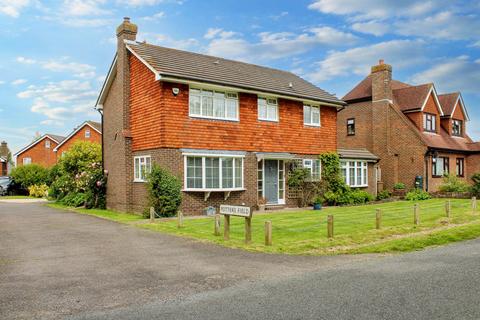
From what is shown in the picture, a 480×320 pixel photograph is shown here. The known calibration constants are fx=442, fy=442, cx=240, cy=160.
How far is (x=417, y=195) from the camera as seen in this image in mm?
29297

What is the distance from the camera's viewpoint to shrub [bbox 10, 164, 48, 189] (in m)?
44.0

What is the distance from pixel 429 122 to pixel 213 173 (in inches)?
819

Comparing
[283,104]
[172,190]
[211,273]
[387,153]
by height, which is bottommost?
[211,273]

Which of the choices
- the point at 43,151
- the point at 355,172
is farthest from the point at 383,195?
the point at 43,151

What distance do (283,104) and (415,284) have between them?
17.7m

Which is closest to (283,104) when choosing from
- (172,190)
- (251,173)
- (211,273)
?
(251,173)

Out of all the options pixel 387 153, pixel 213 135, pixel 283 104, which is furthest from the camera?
pixel 387 153

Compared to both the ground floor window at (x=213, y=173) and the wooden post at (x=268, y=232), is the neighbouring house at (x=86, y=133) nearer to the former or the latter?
the ground floor window at (x=213, y=173)

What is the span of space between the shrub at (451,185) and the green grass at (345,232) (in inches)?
488

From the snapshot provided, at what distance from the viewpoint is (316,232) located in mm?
14156

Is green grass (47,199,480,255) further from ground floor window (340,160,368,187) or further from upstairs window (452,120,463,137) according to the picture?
upstairs window (452,120,463,137)

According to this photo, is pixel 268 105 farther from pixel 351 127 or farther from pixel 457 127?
pixel 457 127

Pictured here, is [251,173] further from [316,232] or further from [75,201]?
[75,201]

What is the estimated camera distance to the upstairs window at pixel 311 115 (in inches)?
1024
